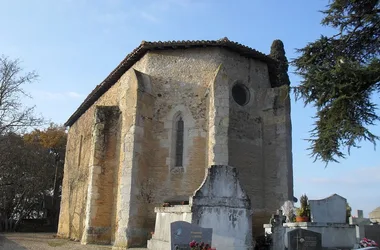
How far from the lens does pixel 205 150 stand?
14.0 m

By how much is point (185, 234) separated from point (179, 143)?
7029 mm

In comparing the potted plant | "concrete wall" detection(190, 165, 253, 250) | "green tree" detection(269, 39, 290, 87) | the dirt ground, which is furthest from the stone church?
"concrete wall" detection(190, 165, 253, 250)

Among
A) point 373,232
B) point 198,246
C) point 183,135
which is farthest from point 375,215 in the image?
point 198,246

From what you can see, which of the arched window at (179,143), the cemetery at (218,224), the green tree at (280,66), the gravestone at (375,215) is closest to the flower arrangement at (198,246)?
the cemetery at (218,224)

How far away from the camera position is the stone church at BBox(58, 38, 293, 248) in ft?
44.6

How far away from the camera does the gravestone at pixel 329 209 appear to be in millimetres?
11953

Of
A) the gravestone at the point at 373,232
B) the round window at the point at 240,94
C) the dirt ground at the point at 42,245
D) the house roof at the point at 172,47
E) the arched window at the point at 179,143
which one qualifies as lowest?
the dirt ground at the point at 42,245

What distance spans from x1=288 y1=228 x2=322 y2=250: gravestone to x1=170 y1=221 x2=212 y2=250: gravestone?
2970mm

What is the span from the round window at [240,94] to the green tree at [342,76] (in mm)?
4516

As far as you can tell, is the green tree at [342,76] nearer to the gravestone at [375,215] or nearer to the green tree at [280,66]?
the green tree at [280,66]

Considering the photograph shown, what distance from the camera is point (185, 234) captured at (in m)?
7.74

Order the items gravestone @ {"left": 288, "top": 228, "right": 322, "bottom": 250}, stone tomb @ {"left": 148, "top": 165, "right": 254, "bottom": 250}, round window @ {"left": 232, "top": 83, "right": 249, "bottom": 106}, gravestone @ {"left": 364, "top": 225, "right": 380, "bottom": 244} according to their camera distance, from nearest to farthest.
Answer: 1. stone tomb @ {"left": 148, "top": 165, "right": 254, "bottom": 250}
2. gravestone @ {"left": 288, "top": 228, "right": 322, "bottom": 250}
3. gravestone @ {"left": 364, "top": 225, "right": 380, "bottom": 244}
4. round window @ {"left": 232, "top": 83, "right": 249, "bottom": 106}

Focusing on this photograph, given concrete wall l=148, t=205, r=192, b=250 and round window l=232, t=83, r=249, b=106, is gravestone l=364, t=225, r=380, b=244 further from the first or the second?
concrete wall l=148, t=205, r=192, b=250

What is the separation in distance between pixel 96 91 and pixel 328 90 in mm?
13352
